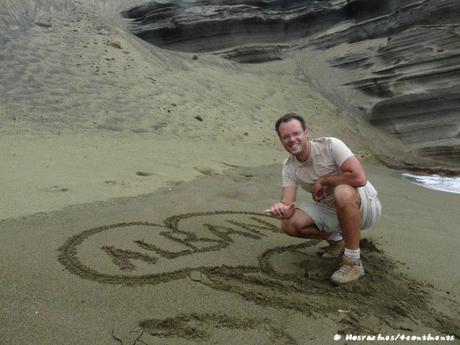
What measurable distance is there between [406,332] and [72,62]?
653cm

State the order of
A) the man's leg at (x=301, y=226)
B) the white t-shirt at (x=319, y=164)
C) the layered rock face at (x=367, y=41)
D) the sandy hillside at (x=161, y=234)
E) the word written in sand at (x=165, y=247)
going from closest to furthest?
the sandy hillside at (x=161, y=234), the word written in sand at (x=165, y=247), the white t-shirt at (x=319, y=164), the man's leg at (x=301, y=226), the layered rock face at (x=367, y=41)

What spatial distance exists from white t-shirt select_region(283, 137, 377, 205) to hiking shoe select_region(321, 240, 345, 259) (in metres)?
0.26

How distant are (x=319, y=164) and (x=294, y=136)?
0.73 ft

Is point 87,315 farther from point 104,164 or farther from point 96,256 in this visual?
point 104,164

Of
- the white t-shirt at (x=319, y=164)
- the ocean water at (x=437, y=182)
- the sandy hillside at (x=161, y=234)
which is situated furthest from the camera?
the ocean water at (x=437, y=182)

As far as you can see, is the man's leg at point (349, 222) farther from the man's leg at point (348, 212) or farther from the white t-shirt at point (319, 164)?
the white t-shirt at point (319, 164)

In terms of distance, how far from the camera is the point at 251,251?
2.74 meters

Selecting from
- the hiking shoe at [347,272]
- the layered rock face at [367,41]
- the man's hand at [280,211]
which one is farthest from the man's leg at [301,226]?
the layered rock face at [367,41]

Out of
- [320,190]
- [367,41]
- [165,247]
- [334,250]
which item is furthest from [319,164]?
[367,41]

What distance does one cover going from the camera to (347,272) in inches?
93.9

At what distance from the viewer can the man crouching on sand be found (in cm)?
246

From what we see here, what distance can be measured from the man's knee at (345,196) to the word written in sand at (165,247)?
0.55 metres

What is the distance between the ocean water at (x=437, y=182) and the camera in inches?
221

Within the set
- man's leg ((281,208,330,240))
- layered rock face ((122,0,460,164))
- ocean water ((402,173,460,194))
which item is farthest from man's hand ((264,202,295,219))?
layered rock face ((122,0,460,164))
